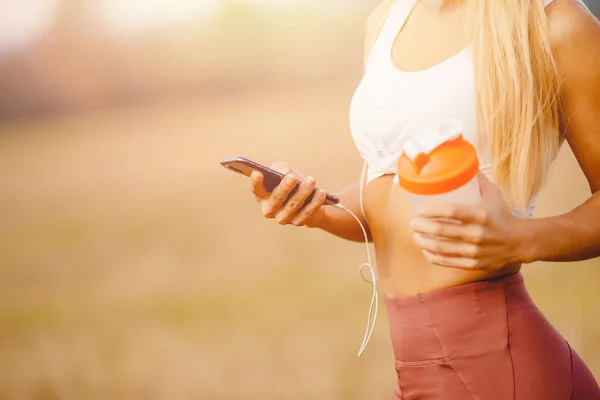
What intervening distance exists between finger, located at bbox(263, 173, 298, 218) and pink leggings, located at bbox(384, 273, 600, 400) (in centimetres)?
22

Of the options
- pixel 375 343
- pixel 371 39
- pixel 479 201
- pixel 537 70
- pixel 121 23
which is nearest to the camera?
pixel 479 201

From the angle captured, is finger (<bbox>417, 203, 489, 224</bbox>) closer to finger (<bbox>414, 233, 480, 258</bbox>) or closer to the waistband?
finger (<bbox>414, 233, 480, 258</bbox>)

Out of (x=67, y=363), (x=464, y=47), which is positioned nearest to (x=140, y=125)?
(x=67, y=363)

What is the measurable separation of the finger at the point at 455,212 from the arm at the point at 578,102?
122mm

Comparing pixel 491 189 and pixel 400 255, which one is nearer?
pixel 491 189

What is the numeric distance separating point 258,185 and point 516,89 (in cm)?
36

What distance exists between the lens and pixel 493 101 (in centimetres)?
73

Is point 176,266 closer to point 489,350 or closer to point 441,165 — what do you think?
point 489,350

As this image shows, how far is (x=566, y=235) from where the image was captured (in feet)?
2.27

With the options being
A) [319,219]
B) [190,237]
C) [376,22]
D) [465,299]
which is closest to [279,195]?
[319,219]

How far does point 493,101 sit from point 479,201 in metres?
0.18

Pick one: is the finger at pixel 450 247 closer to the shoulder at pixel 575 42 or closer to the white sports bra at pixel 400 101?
the white sports bra at pixel 400 101

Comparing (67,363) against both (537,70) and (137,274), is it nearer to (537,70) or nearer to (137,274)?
(137,274)

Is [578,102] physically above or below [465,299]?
above
